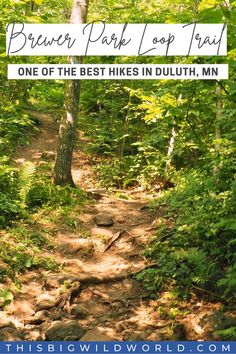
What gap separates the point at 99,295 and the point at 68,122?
16.8 feet

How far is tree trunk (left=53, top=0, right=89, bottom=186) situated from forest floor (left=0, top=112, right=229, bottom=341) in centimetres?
118

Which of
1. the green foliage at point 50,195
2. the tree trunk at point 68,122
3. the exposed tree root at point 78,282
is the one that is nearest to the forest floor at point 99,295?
the exposed tree root at point 78,282

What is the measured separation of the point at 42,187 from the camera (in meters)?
10.1

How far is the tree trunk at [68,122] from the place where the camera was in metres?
10.3

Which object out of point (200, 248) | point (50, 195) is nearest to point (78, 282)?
point (200, 248)

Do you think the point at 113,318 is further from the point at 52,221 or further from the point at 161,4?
the point at 161,4

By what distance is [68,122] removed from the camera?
1050cm

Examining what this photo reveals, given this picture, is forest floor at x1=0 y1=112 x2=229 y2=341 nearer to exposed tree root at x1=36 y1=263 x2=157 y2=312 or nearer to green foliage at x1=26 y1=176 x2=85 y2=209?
exposed tree root at x1=36 y1=263 x2=157 y2=312

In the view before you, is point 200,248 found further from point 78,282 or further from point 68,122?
point 68,122

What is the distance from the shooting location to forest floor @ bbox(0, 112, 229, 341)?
5.64 metres

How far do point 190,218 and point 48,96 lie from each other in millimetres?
13931

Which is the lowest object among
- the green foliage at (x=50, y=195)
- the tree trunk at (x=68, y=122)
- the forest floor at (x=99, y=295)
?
the forest floor at (x=99, y=295)

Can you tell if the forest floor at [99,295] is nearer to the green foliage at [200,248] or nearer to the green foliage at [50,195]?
the green foliage at [200,248]

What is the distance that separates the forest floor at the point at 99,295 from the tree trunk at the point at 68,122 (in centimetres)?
118
